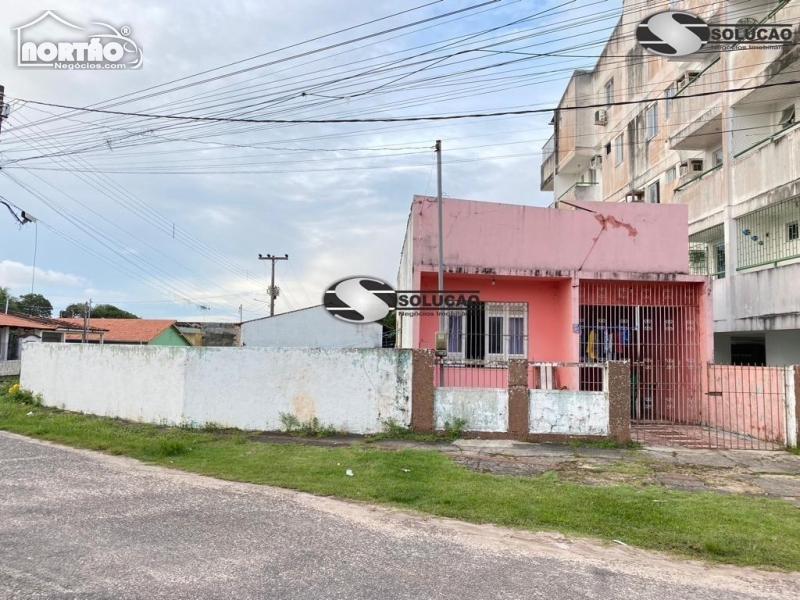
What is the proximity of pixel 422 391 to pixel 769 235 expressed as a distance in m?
10.7

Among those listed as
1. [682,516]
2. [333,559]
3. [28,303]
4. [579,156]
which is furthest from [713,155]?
[28,303]

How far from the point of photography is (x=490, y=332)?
11.7m

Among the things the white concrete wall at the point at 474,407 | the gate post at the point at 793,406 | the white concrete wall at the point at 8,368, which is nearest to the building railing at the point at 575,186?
the gate post at the point at 793,406

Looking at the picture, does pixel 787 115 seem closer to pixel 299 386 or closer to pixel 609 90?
pixel 609 90

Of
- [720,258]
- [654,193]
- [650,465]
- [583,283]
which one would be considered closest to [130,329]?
[654,193]

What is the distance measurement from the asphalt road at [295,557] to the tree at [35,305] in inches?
2711

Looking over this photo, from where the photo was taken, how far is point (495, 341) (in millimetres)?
11719

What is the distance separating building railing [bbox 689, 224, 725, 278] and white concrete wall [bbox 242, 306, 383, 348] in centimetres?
1546

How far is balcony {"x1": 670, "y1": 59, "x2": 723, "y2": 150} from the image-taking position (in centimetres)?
1470

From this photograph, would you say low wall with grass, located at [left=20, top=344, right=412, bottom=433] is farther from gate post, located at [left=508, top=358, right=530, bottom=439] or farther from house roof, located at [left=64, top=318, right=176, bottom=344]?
house roof, located at [left=64, top=318, right=176, bottom=344]

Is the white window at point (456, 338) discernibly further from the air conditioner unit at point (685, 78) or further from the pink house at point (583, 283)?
the air conditioner unit at point (685, 78)

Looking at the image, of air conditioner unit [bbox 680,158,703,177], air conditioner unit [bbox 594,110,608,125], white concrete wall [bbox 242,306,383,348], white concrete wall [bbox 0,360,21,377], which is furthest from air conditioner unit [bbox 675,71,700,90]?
white concrete wall [bbox 0,360,21,377]

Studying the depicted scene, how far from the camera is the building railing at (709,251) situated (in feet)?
50.2

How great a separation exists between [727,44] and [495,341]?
10.3 metres
